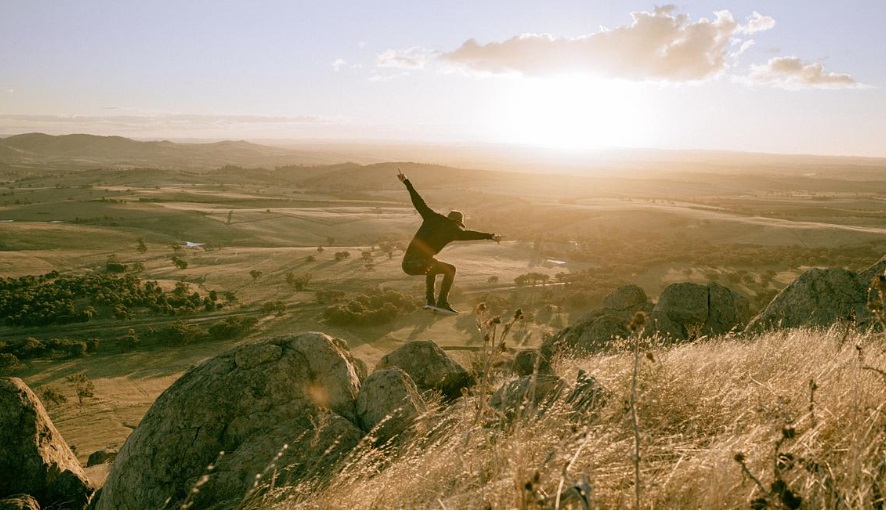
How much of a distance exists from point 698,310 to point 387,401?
11986 mm

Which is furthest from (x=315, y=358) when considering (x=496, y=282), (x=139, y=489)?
(x=496, y=282)

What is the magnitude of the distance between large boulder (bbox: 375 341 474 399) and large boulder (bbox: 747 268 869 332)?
8022mm

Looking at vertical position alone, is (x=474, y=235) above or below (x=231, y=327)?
above

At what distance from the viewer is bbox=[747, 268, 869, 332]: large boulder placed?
1321 centimetres

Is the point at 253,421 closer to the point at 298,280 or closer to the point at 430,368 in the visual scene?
the point at 430,368

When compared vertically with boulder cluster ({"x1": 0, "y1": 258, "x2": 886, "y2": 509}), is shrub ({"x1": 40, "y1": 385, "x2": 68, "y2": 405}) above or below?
below

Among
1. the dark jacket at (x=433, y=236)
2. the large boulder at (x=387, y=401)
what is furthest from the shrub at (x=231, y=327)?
the large boulder at (x=387, y=401)

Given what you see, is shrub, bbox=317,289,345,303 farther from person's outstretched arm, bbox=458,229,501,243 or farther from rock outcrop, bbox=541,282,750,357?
person's outstretched arm, bbox=458,229,501,243

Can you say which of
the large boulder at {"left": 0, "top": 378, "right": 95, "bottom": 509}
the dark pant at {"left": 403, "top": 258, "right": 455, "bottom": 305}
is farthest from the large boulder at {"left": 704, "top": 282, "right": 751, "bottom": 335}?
the large boulder at {"left": 0, "top": 378, "right": 95, "bottom": 509}

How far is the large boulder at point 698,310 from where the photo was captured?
15.9m

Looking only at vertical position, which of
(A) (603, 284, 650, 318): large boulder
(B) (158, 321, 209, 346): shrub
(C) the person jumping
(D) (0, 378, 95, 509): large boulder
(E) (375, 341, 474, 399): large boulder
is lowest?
(B) (158, 321, 209, 346): shrub

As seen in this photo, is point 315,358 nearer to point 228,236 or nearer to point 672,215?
point 228,236

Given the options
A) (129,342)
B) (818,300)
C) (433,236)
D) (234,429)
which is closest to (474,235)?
(433,236)

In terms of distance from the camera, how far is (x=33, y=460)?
10172 millimetres
